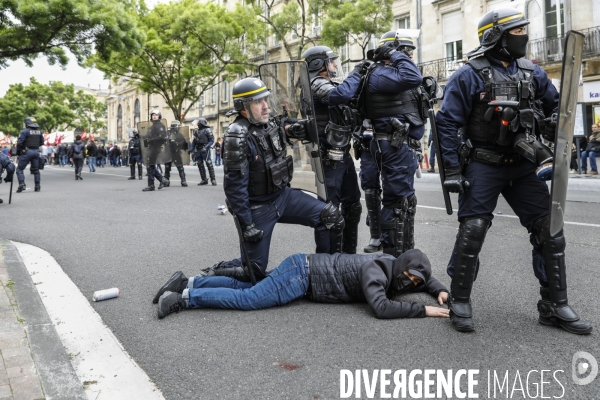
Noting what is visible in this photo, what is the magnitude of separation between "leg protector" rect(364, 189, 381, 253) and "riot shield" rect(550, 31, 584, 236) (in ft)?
9.19

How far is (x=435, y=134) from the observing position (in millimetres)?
3484

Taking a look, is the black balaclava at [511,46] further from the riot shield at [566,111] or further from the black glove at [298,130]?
the black glove at [298,130]

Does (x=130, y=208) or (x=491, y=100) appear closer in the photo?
(x=491, y=100)

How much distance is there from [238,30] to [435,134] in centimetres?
2999

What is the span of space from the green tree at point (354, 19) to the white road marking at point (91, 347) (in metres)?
20.8

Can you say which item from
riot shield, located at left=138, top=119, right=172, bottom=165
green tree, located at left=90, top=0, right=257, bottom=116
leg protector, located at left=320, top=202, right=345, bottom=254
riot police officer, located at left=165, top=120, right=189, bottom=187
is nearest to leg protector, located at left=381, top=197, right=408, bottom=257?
leg protector, located at left=320, top=202, right=345, bottom=254

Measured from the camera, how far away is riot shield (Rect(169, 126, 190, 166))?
1488 cm

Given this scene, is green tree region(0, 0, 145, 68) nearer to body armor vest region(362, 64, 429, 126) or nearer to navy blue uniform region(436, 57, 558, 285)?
body armor vest region(362, 64, 429, 126)

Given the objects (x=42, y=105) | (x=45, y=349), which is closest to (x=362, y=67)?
(x=45, y=349)

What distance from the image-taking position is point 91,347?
325 cm

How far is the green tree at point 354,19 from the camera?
78.6 ft

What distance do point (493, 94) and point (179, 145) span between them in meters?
12.5

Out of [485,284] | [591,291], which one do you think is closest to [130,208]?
[485,284]

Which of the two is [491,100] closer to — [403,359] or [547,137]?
[547,137]
